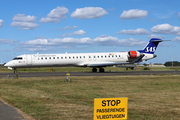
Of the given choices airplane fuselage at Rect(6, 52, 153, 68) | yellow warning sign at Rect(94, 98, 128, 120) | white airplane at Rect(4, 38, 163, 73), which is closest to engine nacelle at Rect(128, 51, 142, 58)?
white airplane at Rect(4, 38, 163, 73)

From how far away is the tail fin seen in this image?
44.8m

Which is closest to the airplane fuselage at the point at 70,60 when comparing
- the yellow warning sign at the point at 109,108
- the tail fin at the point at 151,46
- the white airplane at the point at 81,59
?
the white airplane at the point at 81,59

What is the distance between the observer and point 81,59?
40594 mm

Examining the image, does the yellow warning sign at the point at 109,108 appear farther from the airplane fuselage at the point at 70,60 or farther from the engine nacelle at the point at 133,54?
the engine nacelle at the point at 133,54

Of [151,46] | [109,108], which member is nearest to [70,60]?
[151,46]

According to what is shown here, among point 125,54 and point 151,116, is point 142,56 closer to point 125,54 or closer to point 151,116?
point 125,54

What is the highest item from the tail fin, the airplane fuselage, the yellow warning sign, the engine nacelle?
the tail fin

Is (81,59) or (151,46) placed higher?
(151,46)

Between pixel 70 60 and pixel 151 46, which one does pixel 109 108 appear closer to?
pixel 70 60

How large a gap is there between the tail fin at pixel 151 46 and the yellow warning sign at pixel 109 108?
1579 inches

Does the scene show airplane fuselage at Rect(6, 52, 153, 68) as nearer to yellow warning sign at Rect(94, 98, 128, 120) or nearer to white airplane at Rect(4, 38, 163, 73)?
white airplane at Rect(4, 38, 163, 73)

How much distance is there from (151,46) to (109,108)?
135 ft

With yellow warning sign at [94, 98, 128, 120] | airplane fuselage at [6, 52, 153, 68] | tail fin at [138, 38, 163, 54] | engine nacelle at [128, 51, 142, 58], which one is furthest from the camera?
tail fin at [138, 38, 163, 54]

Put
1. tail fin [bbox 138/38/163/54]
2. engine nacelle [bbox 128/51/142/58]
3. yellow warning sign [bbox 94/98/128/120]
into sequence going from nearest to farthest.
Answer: yellow warning sign [bbox 94/98/128/120], engine nacelle [bbox 128/51/142/58], tail fin [bbox 138/38/163/54]
